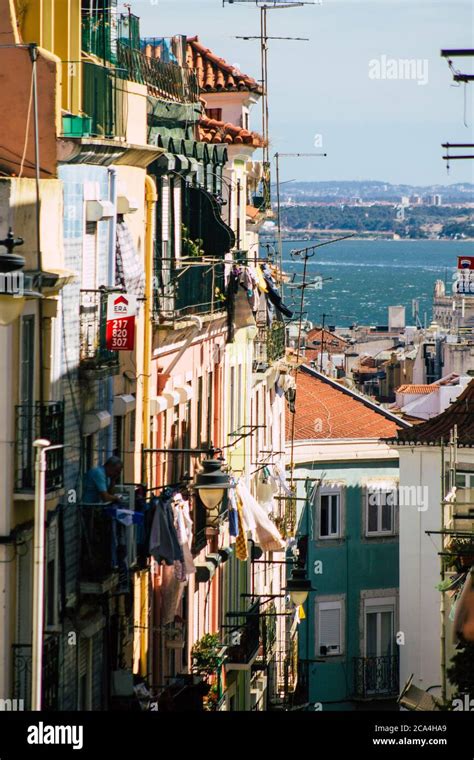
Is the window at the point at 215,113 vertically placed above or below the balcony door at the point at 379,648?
above

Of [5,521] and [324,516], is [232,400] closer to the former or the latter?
[324,516]

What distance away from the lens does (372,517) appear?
51.5m

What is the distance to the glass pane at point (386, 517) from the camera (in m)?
51.5

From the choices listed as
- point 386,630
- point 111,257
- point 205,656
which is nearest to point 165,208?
point 111,257

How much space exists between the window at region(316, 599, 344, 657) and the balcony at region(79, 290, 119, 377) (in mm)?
26621

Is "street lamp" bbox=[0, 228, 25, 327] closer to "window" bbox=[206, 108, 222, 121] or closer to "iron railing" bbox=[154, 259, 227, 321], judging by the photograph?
"iron railing" bbox=[154, 259, 227, 321]

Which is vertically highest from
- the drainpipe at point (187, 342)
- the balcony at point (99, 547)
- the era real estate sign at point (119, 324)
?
the era real estate sign at point (119, 324)

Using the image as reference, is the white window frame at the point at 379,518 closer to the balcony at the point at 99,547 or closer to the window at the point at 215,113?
the window at the point at 215,113

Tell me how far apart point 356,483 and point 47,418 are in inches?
1187

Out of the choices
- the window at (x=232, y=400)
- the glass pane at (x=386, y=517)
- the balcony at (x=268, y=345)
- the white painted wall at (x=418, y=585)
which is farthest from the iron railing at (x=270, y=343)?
the glass pane at (x=386, y=517)

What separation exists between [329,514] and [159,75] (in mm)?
20911

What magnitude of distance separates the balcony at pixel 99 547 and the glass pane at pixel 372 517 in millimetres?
27301

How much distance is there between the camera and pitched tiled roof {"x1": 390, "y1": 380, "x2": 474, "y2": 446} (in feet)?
146

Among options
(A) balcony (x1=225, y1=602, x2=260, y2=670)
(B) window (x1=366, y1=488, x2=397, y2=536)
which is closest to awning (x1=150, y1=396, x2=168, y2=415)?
(A) balcony (x1=225, y1=602, x2=260, y2=670)
